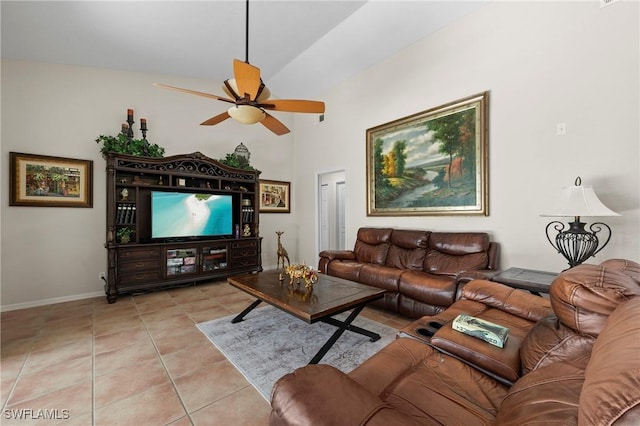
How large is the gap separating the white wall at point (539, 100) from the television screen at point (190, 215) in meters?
2.90

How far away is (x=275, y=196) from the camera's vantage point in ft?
18.5

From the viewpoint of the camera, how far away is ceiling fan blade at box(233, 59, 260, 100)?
1.98 meters

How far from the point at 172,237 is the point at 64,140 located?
1829 mm

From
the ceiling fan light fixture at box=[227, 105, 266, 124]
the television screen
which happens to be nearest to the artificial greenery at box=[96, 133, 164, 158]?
the television screen

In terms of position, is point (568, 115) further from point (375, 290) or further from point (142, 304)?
point (142, 304)

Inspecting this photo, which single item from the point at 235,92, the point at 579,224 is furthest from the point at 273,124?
the point at 579,224

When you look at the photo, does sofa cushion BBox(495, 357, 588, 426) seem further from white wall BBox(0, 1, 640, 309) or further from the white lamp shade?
white wall BBox(0, 1, 640, 309)

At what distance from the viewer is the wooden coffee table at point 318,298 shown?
194cm

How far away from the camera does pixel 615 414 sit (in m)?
0.48

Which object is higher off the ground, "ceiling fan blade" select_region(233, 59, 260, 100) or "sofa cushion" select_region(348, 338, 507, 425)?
"ceiling fan blade" select_region(233, 59, 260, 100)

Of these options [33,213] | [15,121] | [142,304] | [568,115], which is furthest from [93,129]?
[568,115]

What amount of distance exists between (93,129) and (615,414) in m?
5.15

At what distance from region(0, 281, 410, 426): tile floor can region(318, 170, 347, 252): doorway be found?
276 centimetres

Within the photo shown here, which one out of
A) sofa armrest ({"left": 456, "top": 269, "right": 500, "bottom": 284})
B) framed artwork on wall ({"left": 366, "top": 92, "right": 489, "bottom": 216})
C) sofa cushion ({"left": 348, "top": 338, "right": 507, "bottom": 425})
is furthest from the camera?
framed artwork on wall ({"left": 366, "top": 92, "right": 489, "bottom": 216})
